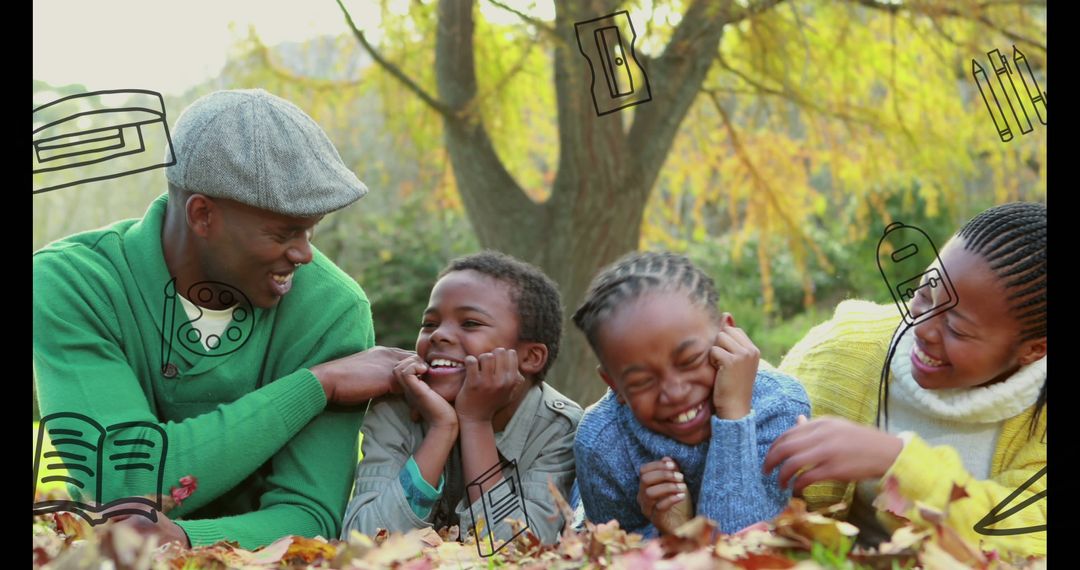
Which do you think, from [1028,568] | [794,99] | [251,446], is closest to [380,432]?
[251,446]

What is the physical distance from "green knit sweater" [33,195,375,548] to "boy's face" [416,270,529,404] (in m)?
0.27

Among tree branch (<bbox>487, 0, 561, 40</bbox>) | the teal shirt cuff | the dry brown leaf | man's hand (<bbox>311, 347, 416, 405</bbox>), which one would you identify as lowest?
the teal shirt cuff

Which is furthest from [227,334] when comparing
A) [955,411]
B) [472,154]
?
[472,154]

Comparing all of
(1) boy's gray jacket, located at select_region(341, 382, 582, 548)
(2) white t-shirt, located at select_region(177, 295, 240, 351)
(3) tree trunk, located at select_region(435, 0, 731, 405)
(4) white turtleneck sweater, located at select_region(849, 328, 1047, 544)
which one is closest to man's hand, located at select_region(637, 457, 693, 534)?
(1) boy's gray jacket, located at select_region(341, 382, 582, 548)

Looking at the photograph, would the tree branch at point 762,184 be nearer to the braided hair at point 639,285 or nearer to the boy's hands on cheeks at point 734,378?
the braided hair at point 639,285

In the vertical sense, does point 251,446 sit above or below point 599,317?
below

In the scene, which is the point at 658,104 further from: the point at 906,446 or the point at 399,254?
the point at 399,254

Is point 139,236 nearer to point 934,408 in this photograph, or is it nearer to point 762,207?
point 934,408

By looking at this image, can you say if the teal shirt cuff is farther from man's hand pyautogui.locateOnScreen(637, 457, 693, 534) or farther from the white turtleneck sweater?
the white turtleneck sweater

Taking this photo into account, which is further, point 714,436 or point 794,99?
point 794,99

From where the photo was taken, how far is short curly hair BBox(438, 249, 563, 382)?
10.4 ft

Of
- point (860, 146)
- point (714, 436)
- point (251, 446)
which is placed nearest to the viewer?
point (714, 436)

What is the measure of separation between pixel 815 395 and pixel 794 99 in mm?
4218

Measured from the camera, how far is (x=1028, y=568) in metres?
2.07
